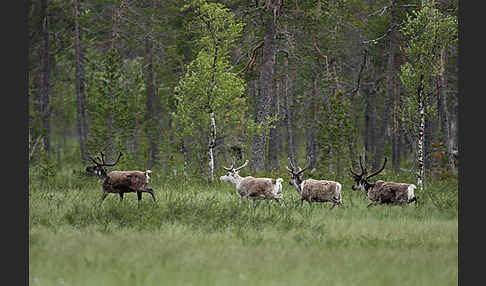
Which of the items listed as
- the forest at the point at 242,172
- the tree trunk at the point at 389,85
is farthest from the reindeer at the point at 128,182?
the tree trunk at the point at 389,85

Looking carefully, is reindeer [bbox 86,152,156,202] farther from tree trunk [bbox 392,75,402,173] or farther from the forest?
tree trunk [bbox 392,75,402,173]

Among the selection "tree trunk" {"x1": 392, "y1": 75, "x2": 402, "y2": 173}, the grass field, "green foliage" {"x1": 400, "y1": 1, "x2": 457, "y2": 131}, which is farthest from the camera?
"tree trunk" {"x1": 392, "y1": 75, "x2": 402, "y2": 173}

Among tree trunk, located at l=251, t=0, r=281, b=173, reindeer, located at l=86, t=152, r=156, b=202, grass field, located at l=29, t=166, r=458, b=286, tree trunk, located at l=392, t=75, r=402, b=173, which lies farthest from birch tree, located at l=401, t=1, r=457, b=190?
reindeer, located at l=86, t=152, r=156, b=202

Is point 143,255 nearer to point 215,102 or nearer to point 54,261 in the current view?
point 54,261

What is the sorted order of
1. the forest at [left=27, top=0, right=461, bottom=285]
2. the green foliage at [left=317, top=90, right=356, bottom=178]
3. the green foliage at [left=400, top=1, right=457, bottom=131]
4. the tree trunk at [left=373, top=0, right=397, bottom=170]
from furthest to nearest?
the green foliage at [left=317, top=90, right=356, bottom=178] < the tree trunk at [left=373, top=0, right=397, bottom=170] < the green foliage at [left=400, top=1, right=457, bottom=131] < the forest at [left=27, top=0, right=461, bottom=285]

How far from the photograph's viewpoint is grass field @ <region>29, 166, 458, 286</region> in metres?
9.55

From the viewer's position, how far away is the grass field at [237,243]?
9.55m

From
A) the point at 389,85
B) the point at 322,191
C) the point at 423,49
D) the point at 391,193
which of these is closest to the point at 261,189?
the point at 322,191

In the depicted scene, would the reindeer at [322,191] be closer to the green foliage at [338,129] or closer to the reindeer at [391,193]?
the reindeer at [391,193]

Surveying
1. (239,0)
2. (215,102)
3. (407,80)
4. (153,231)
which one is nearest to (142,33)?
(239,0)

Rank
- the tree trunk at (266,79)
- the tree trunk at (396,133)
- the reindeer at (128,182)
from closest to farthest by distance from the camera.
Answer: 1. the reindeer at (128,182)
2. the tree trunk at (266,79)
3. the tree trunk at (396,133)

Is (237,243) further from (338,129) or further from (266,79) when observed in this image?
(338,129)

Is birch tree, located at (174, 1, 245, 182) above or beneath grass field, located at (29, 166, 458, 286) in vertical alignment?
above

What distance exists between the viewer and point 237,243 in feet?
38.7
